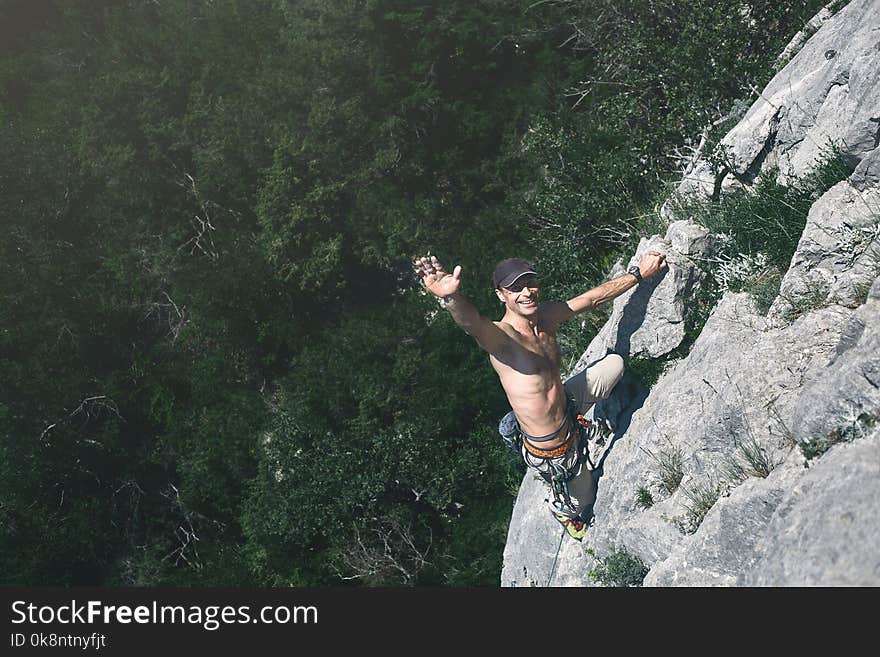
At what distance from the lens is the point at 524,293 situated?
7570 mm

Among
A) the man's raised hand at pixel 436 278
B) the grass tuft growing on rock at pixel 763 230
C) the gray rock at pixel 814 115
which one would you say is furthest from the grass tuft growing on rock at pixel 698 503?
the gray rock at pixel 814 115

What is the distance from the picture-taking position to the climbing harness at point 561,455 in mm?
8062

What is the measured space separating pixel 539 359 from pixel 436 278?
163cm

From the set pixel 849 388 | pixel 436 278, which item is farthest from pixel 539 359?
pixel 849 388

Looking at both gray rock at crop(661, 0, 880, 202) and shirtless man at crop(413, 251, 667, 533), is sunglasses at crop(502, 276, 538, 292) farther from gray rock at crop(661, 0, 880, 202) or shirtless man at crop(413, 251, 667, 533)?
gray rock at crop(661, 0, 880, 202)

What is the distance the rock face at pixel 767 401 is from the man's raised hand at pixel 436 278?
2525 mm

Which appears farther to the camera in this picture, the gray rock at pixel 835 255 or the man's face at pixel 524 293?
the man's face at pixel 524 293

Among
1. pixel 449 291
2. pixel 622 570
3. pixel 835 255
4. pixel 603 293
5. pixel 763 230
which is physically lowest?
pixel 622 570

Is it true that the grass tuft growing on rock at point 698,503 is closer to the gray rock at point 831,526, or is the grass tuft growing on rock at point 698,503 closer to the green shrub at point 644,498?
the green shrub at point 644,498

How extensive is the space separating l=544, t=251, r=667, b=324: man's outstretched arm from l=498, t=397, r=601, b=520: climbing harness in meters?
0.86

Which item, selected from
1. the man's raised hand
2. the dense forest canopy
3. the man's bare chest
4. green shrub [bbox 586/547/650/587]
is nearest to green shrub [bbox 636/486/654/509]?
green shrub [bbox 586/547/650/587]

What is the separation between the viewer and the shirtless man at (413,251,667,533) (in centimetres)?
755

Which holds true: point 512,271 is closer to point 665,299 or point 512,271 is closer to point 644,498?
point 665,299

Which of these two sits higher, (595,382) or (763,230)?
(763,230)
